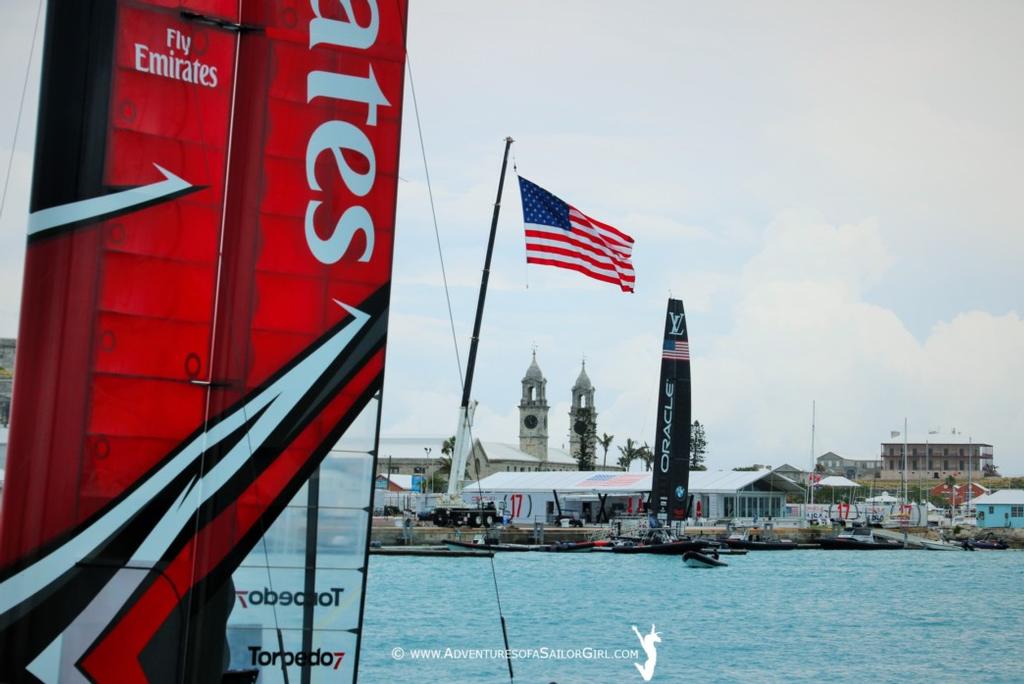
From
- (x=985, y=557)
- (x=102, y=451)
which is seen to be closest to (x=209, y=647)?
(x=102, y=451)

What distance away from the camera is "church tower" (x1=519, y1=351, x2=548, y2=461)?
10925 centimetres

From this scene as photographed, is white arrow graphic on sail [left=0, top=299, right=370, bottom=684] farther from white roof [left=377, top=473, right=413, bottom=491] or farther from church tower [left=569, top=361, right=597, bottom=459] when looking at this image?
church tower [left=569, top=361, right=597, bottom=459]

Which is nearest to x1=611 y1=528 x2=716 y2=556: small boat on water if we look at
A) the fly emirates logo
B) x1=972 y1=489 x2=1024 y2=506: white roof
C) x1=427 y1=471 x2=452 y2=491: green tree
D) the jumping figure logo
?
the jumping figure logo

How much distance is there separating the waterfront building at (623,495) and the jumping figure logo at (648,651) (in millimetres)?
37354

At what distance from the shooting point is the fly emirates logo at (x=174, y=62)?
3492 mm

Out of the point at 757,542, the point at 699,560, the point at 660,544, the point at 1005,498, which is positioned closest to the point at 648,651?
the point at 699,560

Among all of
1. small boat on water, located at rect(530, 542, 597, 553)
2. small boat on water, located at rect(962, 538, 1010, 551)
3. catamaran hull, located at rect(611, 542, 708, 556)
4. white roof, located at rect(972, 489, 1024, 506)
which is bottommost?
small boat on water, located at rect(530, 542, 597, 553)

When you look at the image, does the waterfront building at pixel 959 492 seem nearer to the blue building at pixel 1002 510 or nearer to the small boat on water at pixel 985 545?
the blue building at pixel 1002 510

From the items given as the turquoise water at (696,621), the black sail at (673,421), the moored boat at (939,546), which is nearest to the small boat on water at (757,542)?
the moored boat at (939,546)

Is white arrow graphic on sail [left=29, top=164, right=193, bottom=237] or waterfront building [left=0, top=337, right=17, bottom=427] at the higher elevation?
white arrow graphic on sail [left=29, top=164, right=193, bottom=237]

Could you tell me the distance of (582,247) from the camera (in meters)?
19.0

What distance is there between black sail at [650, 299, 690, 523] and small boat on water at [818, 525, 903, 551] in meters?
15.9

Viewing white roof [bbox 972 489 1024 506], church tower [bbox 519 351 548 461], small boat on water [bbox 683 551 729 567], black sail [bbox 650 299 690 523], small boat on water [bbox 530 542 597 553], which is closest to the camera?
small boat on water [bbox 683 551 729 567]

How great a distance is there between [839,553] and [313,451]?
5300cm
